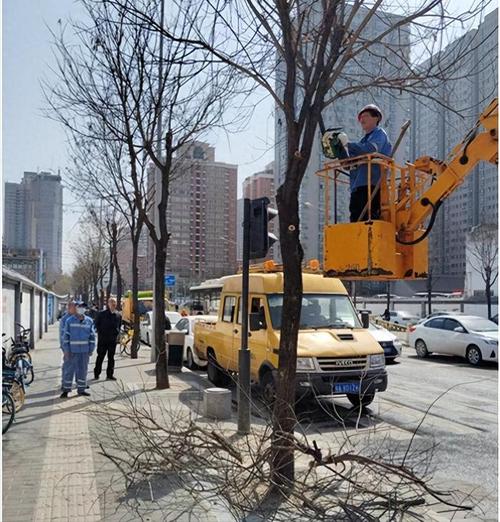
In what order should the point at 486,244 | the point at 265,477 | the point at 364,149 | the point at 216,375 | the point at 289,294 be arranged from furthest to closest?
the point at 486,244 → the point at 216,375 → the point at 364,149 → the point at 289,294 → the point at 265,477

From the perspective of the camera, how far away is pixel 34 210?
36344 millimetres

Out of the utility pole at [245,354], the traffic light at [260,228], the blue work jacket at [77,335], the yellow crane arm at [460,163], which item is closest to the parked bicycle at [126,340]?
the blue work jacket at [77,335]

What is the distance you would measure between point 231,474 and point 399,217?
3.34 metres

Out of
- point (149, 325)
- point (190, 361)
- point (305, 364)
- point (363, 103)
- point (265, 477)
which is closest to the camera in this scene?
point (265, 477)

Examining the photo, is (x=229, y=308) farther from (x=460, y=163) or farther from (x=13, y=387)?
(x=460, y=163)

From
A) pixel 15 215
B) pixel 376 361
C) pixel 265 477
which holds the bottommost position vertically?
pixel 265 477

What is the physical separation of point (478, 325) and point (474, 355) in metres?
1.33

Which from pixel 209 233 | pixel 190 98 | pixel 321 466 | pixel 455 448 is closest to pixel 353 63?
pixel 321 466

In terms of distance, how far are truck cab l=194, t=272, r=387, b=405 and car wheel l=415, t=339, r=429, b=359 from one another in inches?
386

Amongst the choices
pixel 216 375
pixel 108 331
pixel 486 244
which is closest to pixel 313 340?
pixel 216 375

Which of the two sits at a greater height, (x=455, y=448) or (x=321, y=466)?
(x=321, y=466)

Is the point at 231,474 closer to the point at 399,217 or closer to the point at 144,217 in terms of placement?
the point at 399,217

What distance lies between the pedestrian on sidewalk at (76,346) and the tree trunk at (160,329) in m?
1.39

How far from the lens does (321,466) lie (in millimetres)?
4512
